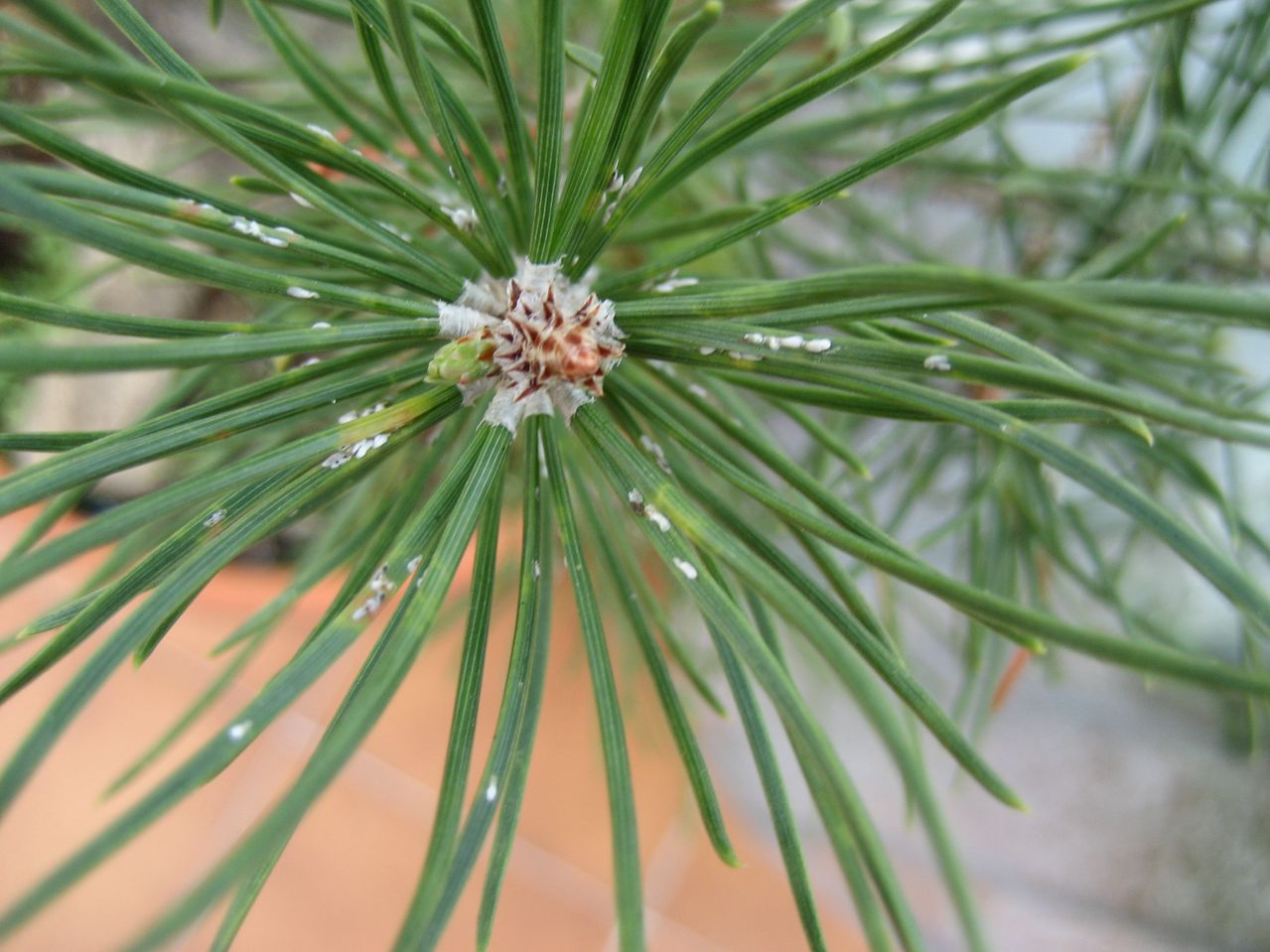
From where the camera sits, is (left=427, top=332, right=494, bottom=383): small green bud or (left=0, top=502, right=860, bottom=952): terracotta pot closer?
(left=427, top=332, right=494, bottom=383): small green bud

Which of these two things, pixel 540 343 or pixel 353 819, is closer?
pixel 540 343

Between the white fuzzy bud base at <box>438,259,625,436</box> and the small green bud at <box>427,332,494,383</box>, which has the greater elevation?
the white fuzzy bud base at <box>438,259,625,436</box>

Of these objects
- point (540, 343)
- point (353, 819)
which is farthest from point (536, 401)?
point (353, 819)

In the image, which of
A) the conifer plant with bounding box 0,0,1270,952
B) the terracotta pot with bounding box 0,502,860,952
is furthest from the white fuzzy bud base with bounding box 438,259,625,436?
the terracotta pot with bounding box 0,502,860,952

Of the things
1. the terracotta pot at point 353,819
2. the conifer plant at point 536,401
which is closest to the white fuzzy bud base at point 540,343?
the conifer plant at point 536,401

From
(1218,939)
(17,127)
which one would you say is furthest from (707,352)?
(1218,939)

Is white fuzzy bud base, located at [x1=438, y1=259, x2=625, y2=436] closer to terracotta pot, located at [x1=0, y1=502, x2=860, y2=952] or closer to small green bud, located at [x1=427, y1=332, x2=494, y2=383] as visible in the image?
small green bud, located at [x1=427, y1=332, x2=494, y2=383]

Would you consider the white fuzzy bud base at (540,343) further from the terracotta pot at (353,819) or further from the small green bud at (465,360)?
the terracotta pot at (353,819)

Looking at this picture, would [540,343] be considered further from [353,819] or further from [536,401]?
[353,819]
